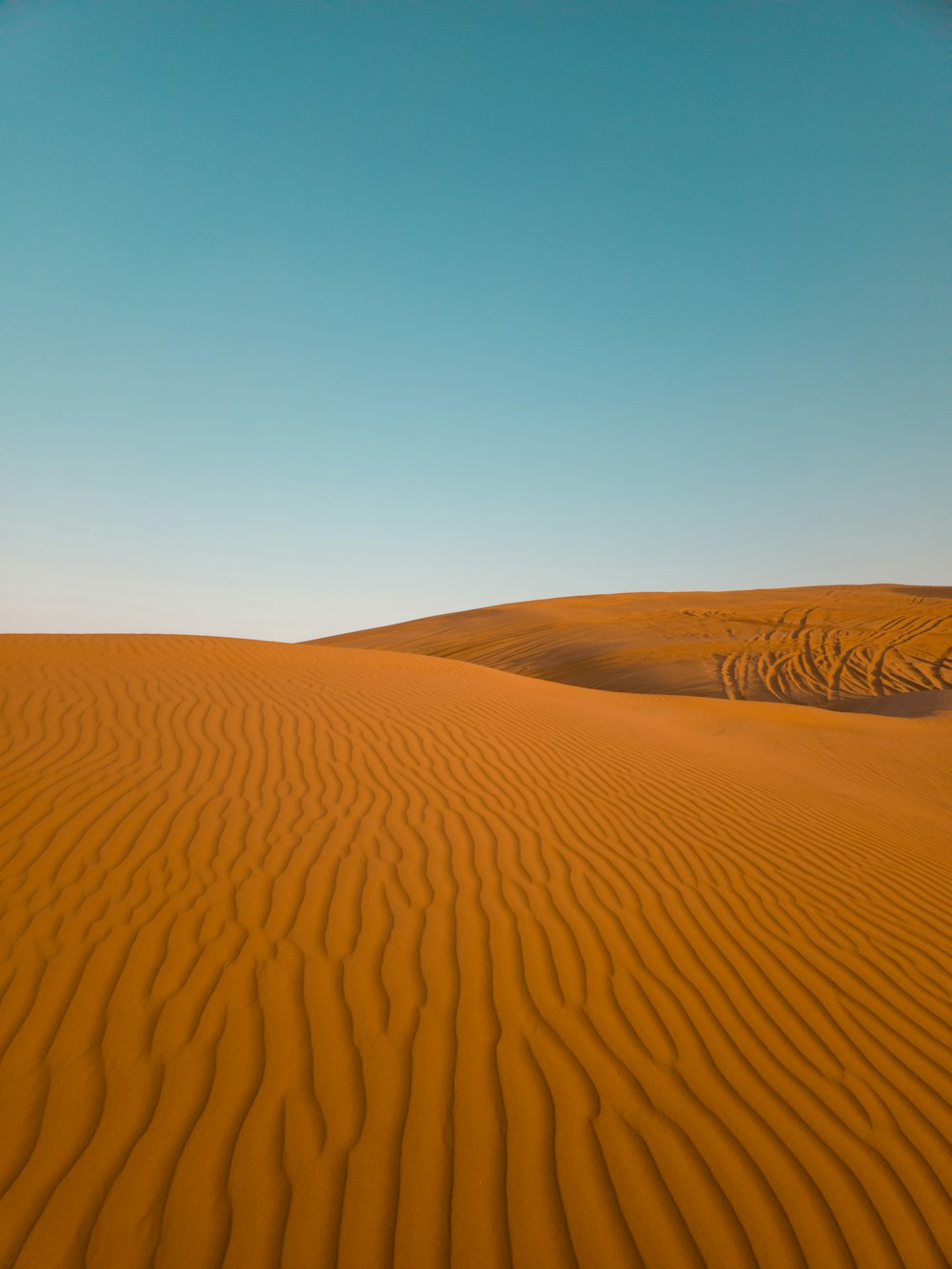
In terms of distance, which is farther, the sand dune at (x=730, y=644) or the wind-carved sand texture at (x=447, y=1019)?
the sand dune at (x=730, y=644)

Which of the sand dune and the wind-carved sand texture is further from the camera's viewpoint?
the sand dune

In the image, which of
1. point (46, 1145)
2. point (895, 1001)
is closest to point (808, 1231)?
point (895, 1001)

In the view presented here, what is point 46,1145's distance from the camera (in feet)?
7.36

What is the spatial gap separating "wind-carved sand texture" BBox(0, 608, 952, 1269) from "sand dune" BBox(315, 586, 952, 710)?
14335mm

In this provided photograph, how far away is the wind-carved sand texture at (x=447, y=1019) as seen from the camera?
6.93 feet

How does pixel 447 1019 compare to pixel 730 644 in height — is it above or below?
below

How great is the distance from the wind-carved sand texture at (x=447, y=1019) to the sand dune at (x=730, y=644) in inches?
564

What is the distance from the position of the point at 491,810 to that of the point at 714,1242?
3.66m

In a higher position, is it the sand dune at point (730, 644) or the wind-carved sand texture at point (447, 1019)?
the sand dune at point (730, 644)

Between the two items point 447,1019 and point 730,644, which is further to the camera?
point 730,644

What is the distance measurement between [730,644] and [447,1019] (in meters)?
23.5

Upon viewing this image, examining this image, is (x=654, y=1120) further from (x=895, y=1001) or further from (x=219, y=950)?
(x=219, y=950)

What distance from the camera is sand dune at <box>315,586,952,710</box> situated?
65.8ft

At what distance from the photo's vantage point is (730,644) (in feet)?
80.2
